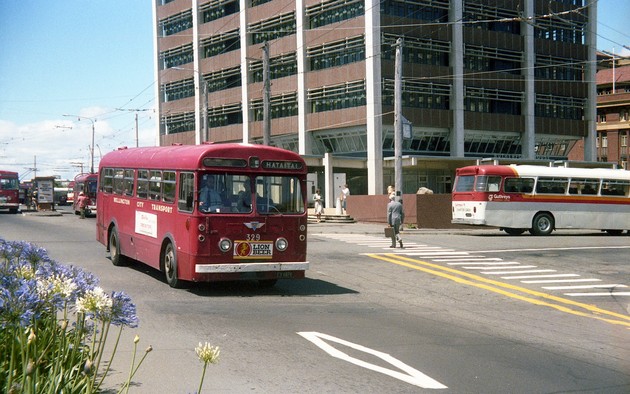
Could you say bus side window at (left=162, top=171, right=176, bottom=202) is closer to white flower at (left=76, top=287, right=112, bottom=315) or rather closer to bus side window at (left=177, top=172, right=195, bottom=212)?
bus side window at (left=177, top=172, right=195, bottom=212)

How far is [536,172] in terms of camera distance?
3278cm

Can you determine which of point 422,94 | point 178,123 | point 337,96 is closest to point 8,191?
point 178,123

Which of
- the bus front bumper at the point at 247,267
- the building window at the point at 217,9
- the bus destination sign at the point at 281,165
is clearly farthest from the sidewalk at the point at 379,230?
the building window at the point at 217,9

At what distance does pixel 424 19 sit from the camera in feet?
183

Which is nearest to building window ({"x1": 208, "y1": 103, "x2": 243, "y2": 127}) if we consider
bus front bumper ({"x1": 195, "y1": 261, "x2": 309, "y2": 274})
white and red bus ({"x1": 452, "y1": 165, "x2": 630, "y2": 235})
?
white and red bus ({"x1": 452, "y1": 165, "x2": 630, "y2": 235})

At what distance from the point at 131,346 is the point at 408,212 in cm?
3040

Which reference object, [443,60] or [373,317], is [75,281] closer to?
[373,317]

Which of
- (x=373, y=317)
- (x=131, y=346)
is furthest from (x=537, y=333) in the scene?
(x=131, y=346)

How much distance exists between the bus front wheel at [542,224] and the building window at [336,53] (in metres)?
24.6

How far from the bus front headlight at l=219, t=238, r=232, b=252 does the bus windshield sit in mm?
519

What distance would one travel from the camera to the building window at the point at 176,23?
251ft

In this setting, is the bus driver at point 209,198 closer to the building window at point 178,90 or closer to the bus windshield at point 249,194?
the bus windshield at point 249,194

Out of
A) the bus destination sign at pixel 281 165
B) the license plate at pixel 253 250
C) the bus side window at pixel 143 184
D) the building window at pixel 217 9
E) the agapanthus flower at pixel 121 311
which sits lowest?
the license plate at pixel 253 250

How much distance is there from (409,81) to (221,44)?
2305 centimetres
